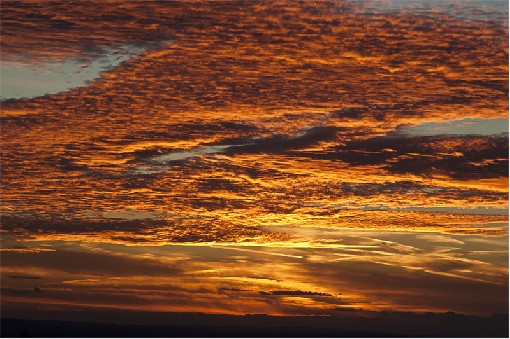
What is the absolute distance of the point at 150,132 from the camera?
78.4ft

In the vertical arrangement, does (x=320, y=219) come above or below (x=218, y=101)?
below

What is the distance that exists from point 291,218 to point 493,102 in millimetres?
7184

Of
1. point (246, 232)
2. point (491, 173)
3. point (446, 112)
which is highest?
point (446, 112)

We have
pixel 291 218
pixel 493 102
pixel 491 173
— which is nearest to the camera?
pixel 493 102

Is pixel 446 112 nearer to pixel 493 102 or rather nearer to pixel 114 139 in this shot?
pixel 493 102

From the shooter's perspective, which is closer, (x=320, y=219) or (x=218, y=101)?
(x=218, y=101)

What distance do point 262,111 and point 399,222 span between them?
21.6ft

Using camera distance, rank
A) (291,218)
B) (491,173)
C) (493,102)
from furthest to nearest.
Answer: (291,218) → (491,173) → (493,102)

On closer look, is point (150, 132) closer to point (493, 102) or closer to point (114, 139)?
point (114, 139)

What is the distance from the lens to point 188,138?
942 inches

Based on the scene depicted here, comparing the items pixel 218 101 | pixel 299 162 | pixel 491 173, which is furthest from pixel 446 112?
pixel 218 101

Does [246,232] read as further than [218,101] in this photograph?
Yes

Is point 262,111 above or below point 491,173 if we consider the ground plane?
above

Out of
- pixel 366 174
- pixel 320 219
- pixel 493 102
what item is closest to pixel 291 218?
pixel 320 219
